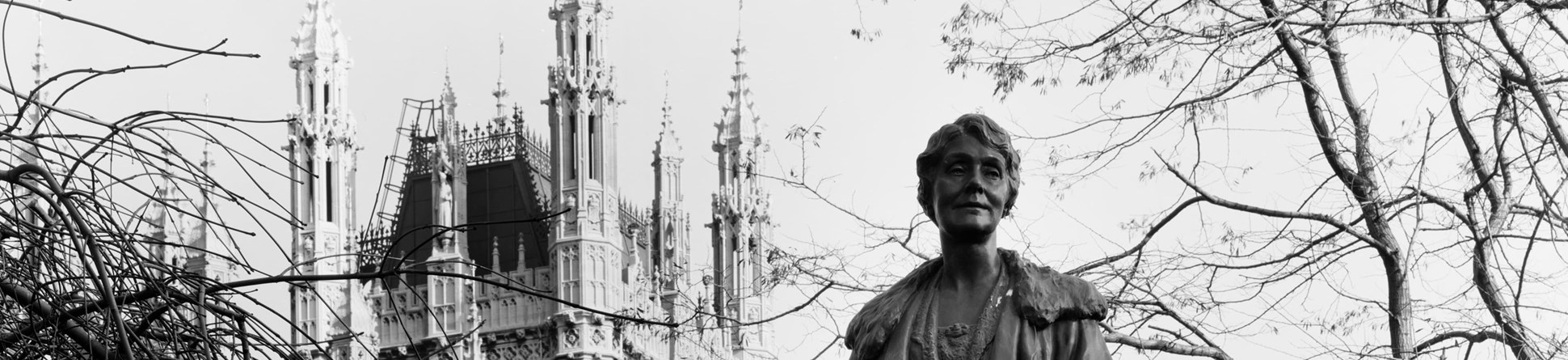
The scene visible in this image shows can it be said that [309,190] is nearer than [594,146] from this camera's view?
No

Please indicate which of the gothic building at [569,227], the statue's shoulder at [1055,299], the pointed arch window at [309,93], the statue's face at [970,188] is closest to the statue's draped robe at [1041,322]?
the statue's shoulder at [1055,299]

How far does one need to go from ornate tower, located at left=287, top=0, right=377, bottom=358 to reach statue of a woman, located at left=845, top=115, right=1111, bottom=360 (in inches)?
1499

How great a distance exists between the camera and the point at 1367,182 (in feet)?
44.5

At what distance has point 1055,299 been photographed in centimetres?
521

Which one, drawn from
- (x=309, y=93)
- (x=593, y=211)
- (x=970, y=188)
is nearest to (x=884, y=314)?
(x=970, y=188)

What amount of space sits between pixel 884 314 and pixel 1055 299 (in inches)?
18.0

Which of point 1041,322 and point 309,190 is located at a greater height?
point 309,190

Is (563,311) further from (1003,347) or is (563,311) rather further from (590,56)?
(1003,347)

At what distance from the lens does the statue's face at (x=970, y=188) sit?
17.3ft

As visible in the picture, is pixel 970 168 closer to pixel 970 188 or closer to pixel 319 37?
pixel 970 188

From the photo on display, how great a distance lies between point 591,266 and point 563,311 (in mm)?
1734

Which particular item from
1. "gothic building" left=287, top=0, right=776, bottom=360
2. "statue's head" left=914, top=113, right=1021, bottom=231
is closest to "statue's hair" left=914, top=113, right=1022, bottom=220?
"statue's head" left=914, top=113, right=1021, bottom=231

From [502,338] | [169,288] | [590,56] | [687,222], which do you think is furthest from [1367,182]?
[502,338]

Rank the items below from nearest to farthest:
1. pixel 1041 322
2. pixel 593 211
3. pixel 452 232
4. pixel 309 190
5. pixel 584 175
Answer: pixel 1041 322
pixel 584 175
pixel 593 211
pixel 309 190
pixel 452 232
